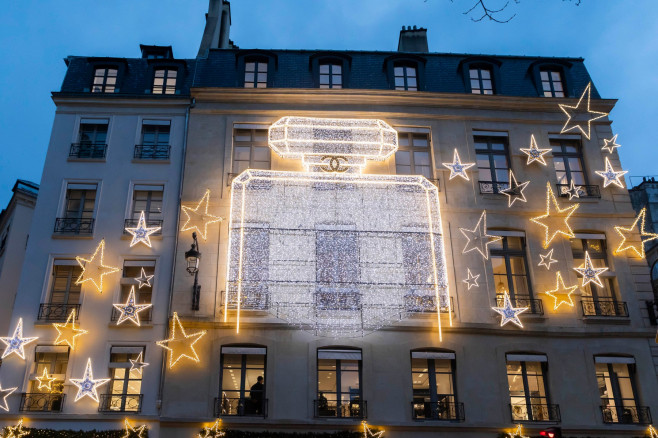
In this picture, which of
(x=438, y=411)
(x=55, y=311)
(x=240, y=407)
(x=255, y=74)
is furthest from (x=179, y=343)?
(x=255, y=74)

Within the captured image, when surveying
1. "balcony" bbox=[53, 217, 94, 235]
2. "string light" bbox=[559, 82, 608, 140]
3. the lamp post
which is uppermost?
"string light" bbox=[559, 82, 608, 140]

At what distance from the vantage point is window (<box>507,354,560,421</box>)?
48.3 feet

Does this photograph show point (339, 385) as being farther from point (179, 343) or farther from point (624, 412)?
point (624, 412)

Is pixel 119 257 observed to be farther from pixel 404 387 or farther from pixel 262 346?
pixel 404 387

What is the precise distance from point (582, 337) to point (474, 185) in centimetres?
523

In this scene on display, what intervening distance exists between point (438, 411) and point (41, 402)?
33.0 feet

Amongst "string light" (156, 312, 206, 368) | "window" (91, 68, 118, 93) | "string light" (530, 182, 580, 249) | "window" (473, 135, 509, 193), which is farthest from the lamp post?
"string light" (530, 182, 580, 249)

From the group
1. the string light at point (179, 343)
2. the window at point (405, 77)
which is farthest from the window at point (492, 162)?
the string light at point (179, 343)

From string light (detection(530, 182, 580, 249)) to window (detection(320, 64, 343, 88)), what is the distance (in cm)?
765

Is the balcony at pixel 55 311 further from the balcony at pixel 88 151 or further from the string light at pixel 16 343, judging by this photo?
the balcony at pixel 88 151

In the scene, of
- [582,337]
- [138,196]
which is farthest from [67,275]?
[582,337]

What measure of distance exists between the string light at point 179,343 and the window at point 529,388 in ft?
27.1

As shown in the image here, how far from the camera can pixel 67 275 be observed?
1592 centimetres

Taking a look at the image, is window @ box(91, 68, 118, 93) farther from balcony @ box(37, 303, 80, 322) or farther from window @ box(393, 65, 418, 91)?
window @ box(393, 65, 418, 91)
